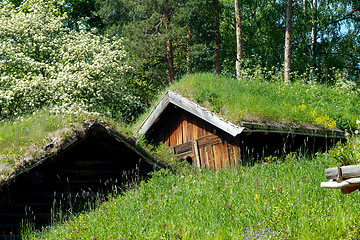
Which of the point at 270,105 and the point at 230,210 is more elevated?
the point at 270,105

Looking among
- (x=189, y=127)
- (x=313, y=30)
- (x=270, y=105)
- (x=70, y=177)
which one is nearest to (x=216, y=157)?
(x=189, y=127)

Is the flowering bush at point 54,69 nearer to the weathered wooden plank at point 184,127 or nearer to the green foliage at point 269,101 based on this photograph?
the weathered wooden plank at point 184,127

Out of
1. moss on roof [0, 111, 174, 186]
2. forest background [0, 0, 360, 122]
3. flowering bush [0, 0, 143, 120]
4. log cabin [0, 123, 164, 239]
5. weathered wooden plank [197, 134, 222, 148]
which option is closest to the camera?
moss on roof [0, 111, 174, 186]

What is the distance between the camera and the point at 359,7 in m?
25.0

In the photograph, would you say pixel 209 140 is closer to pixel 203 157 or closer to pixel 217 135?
pixel 217 135

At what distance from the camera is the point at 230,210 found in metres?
6.29

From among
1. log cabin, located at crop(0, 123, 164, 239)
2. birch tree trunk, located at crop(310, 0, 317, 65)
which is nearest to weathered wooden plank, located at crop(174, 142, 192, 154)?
log cabin, located at crop(0, 123, 164, 239)

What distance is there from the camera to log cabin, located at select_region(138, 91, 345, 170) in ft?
36.3

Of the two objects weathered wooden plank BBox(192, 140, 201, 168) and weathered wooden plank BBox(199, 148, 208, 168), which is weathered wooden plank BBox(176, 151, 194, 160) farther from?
weathered wooden plank BBox(199, 148, 208, 168)

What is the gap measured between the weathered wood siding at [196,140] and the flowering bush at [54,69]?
418 cm

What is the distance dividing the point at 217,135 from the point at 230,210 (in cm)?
580

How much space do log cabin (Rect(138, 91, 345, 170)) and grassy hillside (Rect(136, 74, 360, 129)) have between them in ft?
0.97

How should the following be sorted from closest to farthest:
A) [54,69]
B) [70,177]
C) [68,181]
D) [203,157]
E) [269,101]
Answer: [68,181] < [70,177] < [269,101] < [203,157] < [54,69]

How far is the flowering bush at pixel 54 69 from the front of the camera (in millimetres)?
17828
